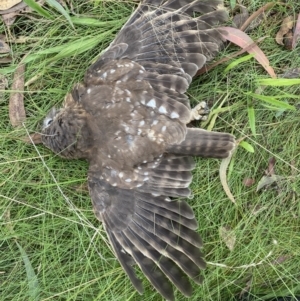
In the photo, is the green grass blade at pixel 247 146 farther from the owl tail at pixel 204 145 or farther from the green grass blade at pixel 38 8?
the green grass blade at pixel 38 8

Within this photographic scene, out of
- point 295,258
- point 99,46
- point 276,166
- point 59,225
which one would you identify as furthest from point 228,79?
point 59,225

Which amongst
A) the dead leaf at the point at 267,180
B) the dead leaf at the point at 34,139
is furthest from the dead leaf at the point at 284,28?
the dead leaf at the point at 34,139

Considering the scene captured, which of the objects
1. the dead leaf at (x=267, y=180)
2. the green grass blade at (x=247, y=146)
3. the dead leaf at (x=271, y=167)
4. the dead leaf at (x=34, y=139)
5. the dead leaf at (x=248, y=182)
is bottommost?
the dead leaf at (x=248, y=182)

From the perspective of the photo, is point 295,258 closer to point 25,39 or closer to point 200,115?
point 200,115

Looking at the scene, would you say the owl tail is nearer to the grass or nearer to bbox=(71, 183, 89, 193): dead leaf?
the grass

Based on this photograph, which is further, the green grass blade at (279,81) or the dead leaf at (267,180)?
the dead leaf at (267,180)

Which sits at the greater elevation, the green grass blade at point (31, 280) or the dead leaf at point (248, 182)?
the dead leaf at point (248, 182)

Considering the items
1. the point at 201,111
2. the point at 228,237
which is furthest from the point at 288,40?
the point at 228,237
